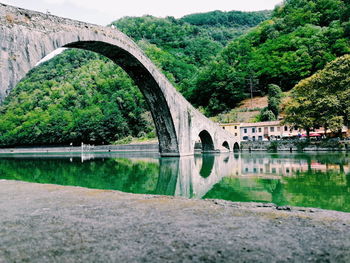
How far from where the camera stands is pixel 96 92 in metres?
65.6

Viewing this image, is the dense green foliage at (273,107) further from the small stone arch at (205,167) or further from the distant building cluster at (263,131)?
the small stone arch at (205,167)

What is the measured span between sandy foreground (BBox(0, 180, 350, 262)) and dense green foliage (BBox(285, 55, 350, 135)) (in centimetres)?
2413

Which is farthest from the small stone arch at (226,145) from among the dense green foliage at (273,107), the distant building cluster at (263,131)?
the dense green foliage at (273,107)

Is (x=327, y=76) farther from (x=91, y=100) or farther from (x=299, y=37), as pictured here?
Result: (x=91, y=100)

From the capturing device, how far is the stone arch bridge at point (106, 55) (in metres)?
10.3

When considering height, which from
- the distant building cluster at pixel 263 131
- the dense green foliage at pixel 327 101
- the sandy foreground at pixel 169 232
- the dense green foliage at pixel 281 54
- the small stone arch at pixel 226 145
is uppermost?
the dense green foliage at pixel 281 54

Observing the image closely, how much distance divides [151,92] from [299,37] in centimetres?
3932

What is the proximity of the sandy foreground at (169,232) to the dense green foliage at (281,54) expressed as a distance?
4686 cm

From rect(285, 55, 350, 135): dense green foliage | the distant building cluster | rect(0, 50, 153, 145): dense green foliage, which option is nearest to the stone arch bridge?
rect(285, 55, 350, 135): dense green foliage

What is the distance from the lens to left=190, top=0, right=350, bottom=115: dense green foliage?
1868 inches

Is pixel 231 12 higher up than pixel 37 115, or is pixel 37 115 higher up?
pixel 231 12

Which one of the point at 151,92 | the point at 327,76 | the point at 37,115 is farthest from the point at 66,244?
the point at 37,115

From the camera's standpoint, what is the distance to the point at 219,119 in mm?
47594

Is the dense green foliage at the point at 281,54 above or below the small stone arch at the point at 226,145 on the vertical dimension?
above
